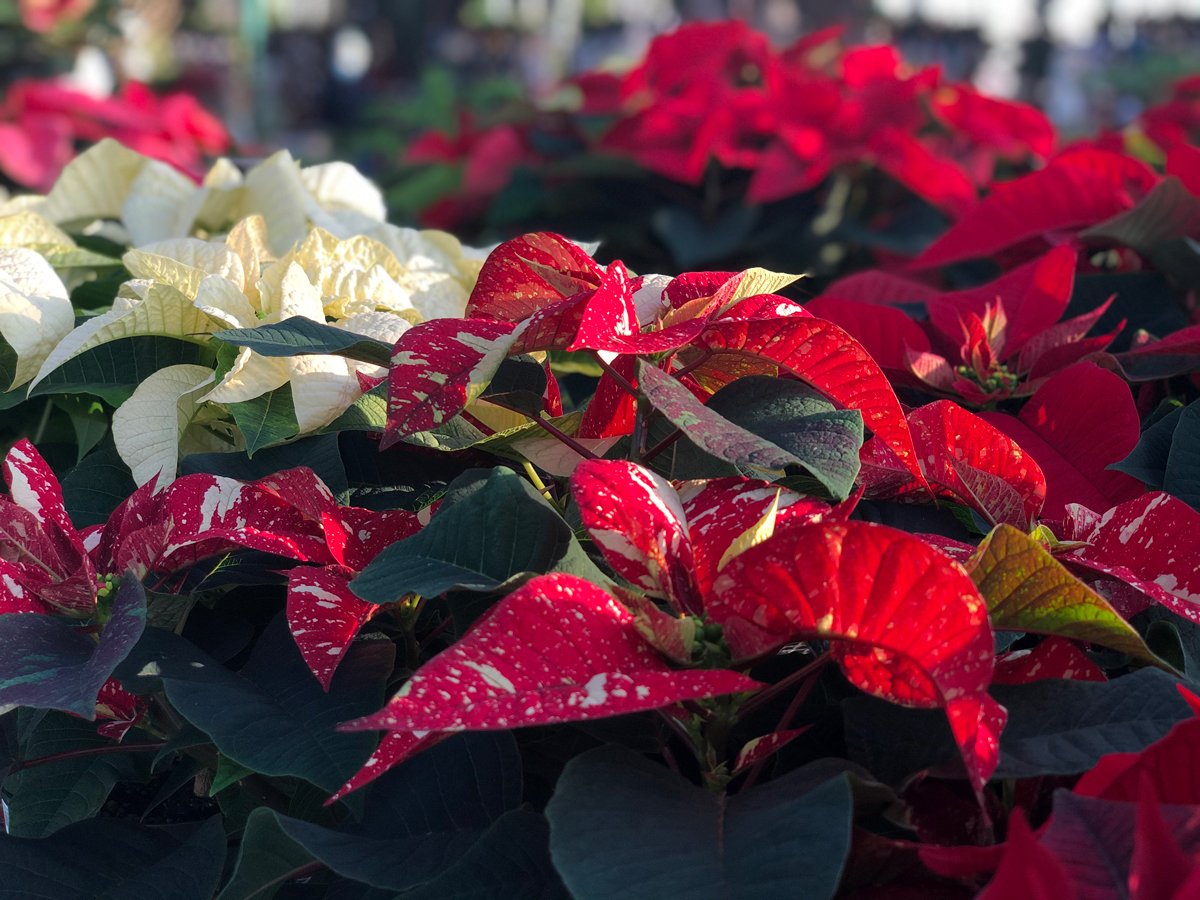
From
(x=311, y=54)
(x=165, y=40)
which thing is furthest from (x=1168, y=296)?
(x=311, y=54)

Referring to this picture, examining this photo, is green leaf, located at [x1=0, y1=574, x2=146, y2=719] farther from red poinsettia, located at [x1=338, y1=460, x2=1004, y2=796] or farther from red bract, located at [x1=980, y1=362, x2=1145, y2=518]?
red bract, located at [x1=980, y1=362, x2=1145, y2=518]

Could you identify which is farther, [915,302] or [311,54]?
[311,54]

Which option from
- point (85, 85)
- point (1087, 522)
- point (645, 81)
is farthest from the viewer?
point (85, 85)

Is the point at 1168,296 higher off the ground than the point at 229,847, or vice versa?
the point at 1168,296

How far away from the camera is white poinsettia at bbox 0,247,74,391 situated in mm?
646

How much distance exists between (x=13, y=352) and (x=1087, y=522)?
22.1 inches

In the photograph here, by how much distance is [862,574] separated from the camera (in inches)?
15.8

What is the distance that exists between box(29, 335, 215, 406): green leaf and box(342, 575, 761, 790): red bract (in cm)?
32

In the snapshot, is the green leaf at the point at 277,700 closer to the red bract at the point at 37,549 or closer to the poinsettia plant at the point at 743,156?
the red bract at the point at 37,549

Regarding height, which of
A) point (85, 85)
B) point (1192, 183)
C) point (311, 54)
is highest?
point (1192, 183)

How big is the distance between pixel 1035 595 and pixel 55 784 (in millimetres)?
426

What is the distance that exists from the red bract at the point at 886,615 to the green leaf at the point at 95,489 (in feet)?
1.18

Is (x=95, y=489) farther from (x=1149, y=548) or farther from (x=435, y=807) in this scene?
(x=1149, y=548)

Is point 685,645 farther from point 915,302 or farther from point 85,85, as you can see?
point 85,85
